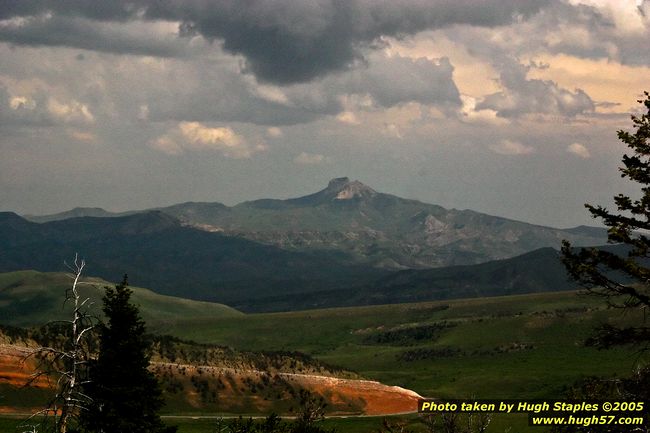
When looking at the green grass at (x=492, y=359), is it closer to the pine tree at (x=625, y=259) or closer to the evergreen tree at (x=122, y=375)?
the evergreen tree at (x=122, y=375)

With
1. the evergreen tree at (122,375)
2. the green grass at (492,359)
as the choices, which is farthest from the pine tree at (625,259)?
the green grass at (492,359)

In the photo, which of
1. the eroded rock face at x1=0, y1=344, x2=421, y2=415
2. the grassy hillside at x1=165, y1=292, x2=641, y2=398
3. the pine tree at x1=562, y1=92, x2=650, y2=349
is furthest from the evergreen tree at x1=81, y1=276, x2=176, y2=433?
the grassy hillside at x1=165, y1=292, x2=641, y2=398

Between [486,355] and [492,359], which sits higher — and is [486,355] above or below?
above

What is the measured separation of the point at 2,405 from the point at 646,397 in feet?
198

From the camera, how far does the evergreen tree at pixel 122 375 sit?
34.6 m

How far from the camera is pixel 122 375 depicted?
1396 inches

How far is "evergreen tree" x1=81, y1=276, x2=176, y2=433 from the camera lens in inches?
1363

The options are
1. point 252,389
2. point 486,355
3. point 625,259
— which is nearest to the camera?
point 625,259

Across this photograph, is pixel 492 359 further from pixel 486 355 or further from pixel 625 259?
pixel 625 259

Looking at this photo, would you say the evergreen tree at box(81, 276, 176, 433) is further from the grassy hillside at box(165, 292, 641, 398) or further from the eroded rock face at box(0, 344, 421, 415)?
the grassy hillside at box(165, 292, 641, 398)

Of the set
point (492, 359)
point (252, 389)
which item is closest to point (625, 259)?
point (252, 389)

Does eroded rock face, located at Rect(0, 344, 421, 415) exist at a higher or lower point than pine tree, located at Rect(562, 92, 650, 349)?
lower

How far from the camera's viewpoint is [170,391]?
8400 cm

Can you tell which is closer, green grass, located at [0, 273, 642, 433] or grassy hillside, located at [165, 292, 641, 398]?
green grass, located at [0, 273, 642, 433]
